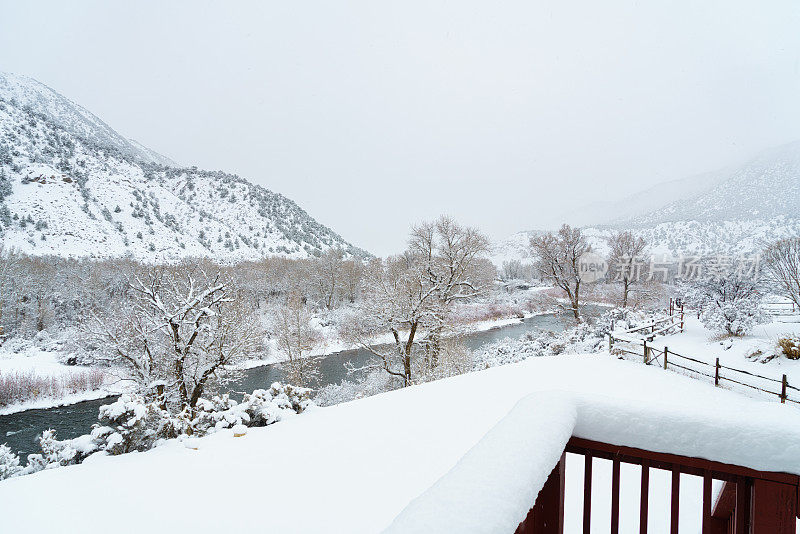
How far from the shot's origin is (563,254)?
23.1 metres

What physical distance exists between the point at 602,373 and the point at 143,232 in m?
51.1

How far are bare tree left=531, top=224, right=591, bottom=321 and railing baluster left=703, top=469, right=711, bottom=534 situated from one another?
906 inches

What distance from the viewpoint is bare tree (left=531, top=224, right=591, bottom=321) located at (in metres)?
22.7

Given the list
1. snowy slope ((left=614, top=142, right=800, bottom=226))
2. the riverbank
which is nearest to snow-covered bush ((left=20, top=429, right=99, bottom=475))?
the riverbank

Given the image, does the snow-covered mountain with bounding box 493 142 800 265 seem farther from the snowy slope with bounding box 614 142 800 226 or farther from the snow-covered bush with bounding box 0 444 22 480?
the snow-covered bush with bounding box 0 444 22 480

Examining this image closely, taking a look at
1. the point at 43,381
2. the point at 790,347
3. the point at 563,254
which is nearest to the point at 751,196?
the point at 563,254

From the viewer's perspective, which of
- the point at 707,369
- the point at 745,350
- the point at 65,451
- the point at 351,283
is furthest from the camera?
the point at 351,283

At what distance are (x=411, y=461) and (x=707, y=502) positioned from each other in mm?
4428

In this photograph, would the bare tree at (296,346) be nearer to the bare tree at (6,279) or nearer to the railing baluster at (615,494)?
the railing baluster at (615,494)

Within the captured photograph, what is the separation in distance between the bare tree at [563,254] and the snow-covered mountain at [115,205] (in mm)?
36866

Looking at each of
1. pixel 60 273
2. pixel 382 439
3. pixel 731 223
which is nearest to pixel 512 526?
pixel 382 439

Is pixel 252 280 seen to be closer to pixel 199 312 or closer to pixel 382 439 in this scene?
pixel 199 312

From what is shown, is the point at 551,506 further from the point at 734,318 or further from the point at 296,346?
the point at 296,346

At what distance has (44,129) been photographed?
53500mm
